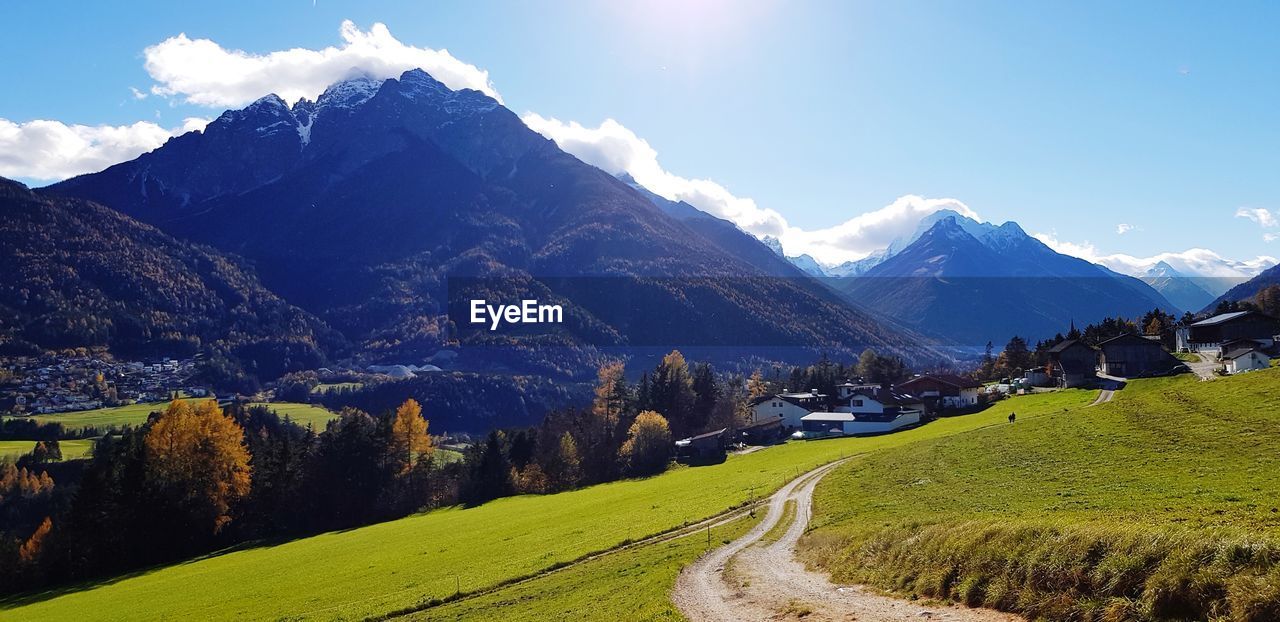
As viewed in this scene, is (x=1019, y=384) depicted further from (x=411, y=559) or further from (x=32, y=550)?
(x=32, y=550)

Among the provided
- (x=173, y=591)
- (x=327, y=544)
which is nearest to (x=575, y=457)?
(x=327, y=544)

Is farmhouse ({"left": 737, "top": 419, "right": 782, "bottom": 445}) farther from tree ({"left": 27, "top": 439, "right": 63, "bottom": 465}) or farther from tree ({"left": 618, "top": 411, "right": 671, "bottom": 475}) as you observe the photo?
tree ({"left": 27, "top": 439, "right": 63, "bottom": 465})

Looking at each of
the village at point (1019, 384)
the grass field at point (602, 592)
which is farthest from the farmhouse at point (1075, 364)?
the grass field at point (602, 592)

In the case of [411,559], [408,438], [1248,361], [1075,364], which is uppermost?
[1075,364]

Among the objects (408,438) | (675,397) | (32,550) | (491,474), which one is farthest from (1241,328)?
(32,550)

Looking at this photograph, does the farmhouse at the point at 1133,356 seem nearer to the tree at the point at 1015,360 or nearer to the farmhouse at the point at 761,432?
the tree at the point at 1015,360
